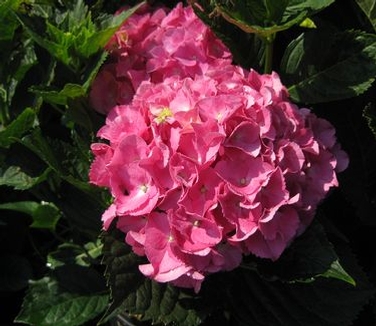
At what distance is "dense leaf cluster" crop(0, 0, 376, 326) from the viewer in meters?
1.31

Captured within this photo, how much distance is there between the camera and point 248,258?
136 centimetres

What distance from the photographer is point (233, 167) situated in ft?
3.87

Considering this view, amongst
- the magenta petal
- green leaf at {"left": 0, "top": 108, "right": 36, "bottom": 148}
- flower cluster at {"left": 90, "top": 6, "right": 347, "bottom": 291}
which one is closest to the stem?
flower cluster at {"left": 90, "top": 6, "right": 347, "bottom": 291}

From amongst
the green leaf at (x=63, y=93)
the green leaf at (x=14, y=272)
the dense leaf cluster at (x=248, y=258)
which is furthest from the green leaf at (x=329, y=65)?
the green leaf at (x=14, y=272)

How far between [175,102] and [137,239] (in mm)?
242

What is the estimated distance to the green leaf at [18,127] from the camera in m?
1.45

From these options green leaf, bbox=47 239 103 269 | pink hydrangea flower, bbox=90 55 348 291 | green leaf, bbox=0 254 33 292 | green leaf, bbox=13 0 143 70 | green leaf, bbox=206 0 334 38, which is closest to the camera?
pink hydrangea flower, bbox=90 55 348 291

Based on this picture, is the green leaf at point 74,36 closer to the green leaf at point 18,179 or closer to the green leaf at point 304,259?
the green leaf at point 18,179

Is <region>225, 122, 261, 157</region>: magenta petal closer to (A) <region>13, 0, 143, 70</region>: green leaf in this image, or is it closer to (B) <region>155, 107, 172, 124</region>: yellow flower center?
(B) <region>155, 107, 172, 124</region>: yellow flower center

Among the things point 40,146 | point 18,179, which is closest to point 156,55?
point 40,146

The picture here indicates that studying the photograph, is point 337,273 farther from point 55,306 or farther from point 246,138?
point 55,306

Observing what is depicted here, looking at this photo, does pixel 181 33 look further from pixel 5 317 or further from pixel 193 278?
pixel 5 317

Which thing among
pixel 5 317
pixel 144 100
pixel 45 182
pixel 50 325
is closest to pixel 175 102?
pixel 144 100

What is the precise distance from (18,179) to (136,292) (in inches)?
15.2
